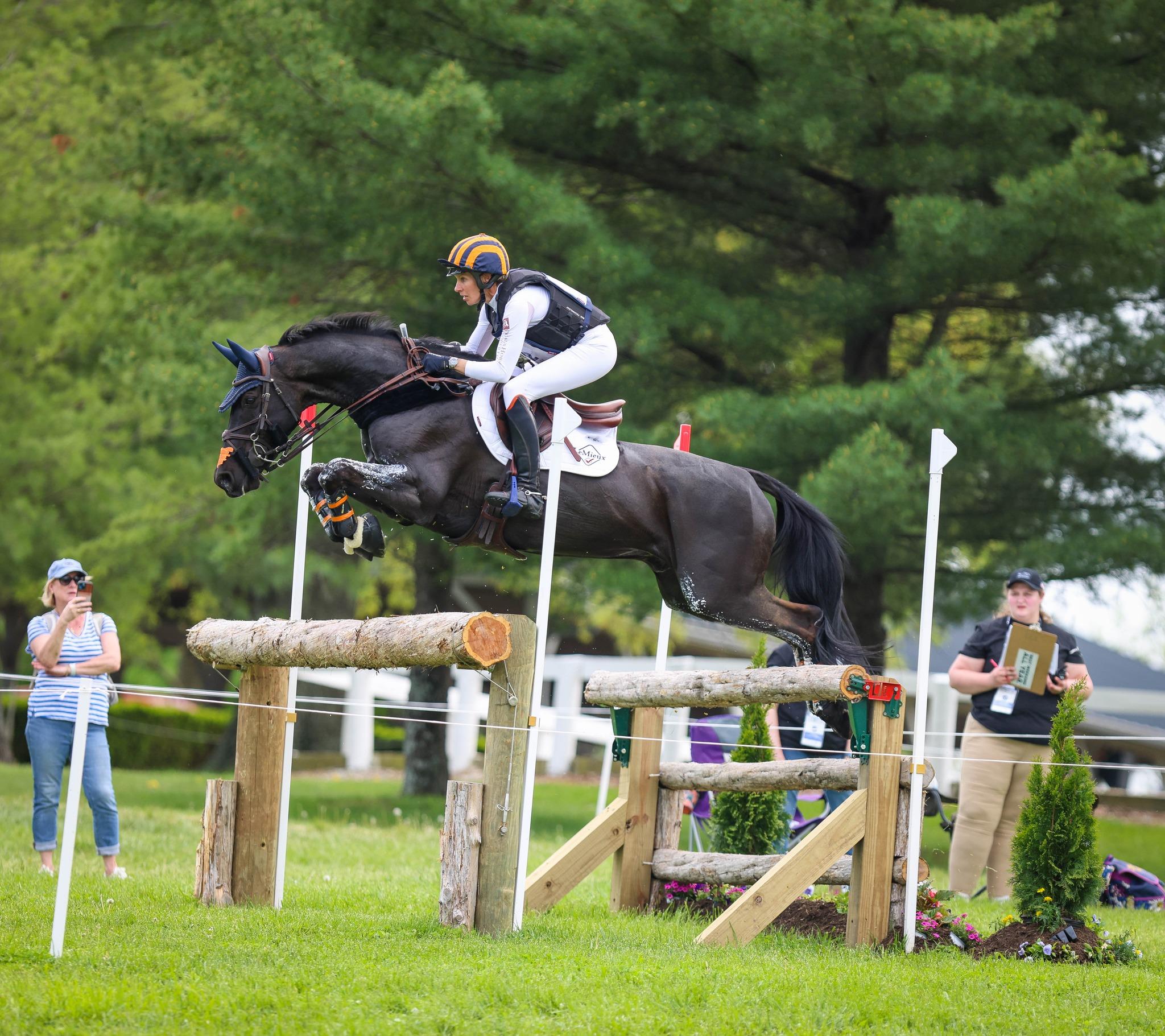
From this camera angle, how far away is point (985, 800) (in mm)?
8125

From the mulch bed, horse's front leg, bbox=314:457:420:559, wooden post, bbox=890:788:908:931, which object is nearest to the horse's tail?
wooden post, bbox=890:788:908:931

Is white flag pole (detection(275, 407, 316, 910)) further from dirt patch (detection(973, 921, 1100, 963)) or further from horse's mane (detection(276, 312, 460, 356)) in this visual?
dirt patch (detection(973, 921, 1100, 963))

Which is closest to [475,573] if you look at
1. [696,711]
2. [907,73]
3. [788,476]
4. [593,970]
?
[696,711]

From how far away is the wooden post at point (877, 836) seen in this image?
5.93 metres

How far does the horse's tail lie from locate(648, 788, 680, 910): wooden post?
142cm

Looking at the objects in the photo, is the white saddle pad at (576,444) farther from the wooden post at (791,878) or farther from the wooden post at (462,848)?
the wooden post at (791,878)

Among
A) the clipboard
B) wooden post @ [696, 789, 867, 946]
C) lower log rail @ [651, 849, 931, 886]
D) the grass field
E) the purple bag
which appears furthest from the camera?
the purple bag

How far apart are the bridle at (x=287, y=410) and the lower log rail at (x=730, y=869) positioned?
275cm

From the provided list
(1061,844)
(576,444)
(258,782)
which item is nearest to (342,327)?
(576,444)

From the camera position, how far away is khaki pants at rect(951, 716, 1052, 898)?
8117 mm

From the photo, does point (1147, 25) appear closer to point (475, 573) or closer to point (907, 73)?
point (907, 73)

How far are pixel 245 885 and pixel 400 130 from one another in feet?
21.5

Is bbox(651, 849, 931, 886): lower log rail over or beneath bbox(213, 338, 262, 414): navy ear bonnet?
beneath

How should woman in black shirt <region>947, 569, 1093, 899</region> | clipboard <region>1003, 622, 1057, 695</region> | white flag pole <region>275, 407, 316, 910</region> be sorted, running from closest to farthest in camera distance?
1. white flag pole <region>275, 407, 316, 910</region>
2. clipboard <region>1003, 622, 1057, 695</region>
3. woman in black shirt <region>947, 569, 1093, 899</region>
